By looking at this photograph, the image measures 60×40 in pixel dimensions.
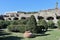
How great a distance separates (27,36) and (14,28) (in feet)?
23.3

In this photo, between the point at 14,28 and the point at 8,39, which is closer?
the point at 8,39

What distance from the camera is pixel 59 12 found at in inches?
2419

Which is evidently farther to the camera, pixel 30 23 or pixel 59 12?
pixel 59 12

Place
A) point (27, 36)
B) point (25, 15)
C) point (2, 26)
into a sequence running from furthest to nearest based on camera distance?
point (25, 15) → point (2, 26) → point (27, 36)

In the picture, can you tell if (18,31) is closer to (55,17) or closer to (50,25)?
(50,25)

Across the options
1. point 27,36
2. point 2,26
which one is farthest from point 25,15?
point 27,36

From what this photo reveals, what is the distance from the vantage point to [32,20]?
971 inches

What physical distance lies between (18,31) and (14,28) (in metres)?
0.79

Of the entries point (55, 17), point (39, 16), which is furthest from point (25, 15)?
point (55, 17)

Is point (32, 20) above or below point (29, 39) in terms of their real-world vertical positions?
above

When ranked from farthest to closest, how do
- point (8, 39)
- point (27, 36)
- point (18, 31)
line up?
point (18, 31), point (27, 36), point (8, 39)

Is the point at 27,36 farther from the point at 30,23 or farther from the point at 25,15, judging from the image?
the point at 25,15

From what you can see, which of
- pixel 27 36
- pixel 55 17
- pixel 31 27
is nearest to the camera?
pixel 27 36

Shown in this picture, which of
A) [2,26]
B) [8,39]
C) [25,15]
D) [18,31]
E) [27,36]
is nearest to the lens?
[8,39]
